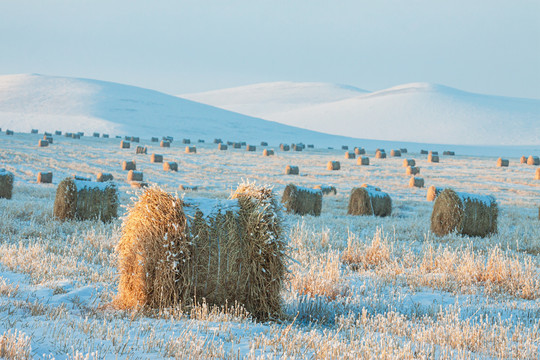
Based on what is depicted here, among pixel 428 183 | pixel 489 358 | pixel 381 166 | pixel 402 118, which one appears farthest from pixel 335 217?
pixel 402 118

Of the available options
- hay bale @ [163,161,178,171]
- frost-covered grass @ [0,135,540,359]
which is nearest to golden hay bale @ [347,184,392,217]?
frost-covered grass @ [0,135,540,359]

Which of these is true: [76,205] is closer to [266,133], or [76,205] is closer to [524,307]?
[524,307]

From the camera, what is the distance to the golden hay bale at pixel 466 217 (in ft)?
39.4

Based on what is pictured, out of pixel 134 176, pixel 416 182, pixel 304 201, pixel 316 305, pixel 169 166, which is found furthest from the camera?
pixel 169 166

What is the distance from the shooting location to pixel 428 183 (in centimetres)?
2642

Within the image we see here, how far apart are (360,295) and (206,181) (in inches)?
767

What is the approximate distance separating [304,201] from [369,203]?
5.67ft

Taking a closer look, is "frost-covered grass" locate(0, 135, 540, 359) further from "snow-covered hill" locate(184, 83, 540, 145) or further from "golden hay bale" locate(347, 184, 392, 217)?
"snow-covered hill" locate(184, 83, 540, 145)

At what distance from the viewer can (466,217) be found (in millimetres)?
12023

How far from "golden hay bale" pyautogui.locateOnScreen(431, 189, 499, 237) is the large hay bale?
6808 millimetres

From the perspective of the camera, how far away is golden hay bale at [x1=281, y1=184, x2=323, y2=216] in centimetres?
1521

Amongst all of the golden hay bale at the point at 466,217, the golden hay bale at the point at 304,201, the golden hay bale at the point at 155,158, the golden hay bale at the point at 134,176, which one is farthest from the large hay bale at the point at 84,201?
the golden hay bale at the point at 155,158

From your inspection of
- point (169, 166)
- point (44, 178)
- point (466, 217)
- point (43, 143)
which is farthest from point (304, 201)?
point (43, 143)

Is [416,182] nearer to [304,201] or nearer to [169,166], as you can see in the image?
[304,201]
